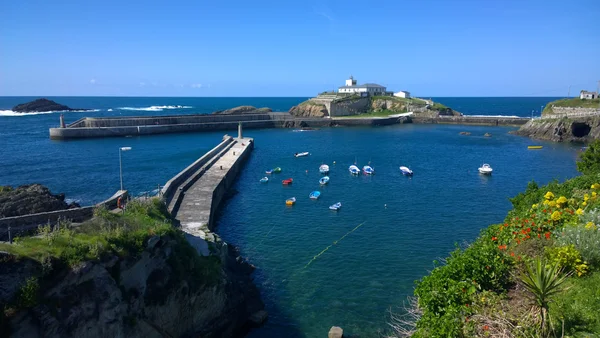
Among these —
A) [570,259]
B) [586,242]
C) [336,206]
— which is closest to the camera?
[570,259]

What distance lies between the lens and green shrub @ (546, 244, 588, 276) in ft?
36.0

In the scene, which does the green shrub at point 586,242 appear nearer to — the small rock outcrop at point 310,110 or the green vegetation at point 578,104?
the green vegetation at point 578,104

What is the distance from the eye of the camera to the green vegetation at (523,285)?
9.13m

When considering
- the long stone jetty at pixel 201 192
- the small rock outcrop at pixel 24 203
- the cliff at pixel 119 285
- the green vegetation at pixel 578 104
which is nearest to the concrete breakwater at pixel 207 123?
the green vegetation at pixel 578 104

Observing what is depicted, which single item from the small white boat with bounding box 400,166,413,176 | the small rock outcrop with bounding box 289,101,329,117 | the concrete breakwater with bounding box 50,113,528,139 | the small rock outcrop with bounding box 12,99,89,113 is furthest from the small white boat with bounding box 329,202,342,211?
the small rock outcrop with bounding box 12,99,89,113

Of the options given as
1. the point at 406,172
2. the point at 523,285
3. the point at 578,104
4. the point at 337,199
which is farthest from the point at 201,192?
the point at 578,104

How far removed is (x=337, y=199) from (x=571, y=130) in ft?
198

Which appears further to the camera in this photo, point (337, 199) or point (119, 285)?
point (337, 199)

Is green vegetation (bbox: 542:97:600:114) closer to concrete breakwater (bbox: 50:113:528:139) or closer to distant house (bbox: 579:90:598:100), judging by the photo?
distant house (bbox: 579:90:598:100)

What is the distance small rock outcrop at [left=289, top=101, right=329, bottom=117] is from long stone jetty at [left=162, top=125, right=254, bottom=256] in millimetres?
62037

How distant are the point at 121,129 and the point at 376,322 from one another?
3065 inches

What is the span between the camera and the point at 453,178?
148 ft

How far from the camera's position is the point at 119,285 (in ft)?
42.6

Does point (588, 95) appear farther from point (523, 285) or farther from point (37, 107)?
point (37, 107)
